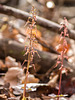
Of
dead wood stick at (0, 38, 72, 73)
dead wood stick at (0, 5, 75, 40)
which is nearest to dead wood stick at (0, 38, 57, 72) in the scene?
dead wood stick at (0, 38, 72, 73)

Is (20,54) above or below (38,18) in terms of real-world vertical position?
below

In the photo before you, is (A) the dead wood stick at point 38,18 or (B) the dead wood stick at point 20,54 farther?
(A) the dead wood stick at point 38,18

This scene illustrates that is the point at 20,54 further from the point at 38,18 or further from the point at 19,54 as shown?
the point at 38,18

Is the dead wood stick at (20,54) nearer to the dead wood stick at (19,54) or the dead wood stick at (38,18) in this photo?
the dead wood stick at (19,54)

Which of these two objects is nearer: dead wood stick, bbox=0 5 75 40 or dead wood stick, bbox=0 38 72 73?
dead wood stick, bbox=0 38 72 73

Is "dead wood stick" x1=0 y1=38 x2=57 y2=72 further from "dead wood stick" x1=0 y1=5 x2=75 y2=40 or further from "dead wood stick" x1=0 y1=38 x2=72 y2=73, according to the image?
"dead wood stick" x1=0 y1=5 x2=75 y2=40

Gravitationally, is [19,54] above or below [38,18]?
below

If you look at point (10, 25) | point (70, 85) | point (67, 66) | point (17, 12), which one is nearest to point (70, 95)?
point (70, 85)

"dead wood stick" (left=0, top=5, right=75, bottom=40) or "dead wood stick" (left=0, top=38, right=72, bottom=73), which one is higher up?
"dead wood stick" (left=0, top=5, right=75, bottom=40)

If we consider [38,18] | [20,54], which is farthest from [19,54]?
[38,18]

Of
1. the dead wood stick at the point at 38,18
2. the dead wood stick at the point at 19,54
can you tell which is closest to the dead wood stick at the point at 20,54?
the dead wood stick at the point at 19,54

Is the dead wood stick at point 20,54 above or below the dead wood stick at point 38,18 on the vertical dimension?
below
